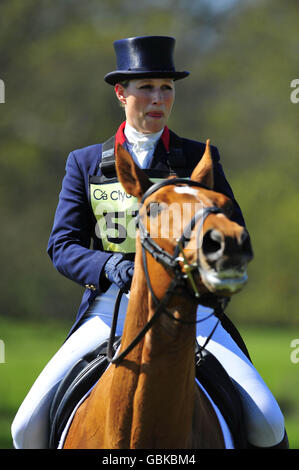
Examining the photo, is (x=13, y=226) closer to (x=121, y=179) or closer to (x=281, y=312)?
(x=281, y=312)

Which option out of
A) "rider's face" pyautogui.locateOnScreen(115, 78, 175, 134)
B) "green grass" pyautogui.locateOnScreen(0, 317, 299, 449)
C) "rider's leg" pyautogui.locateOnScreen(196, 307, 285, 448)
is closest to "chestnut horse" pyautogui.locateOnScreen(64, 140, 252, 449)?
"rider's leg" pyautogui.locateOnScreen(196, 307, 285, 448)

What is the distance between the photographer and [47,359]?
20.2m

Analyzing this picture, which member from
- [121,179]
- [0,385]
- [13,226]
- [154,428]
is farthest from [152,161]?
[13,226]

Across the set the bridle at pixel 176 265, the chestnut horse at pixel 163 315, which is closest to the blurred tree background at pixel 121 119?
the chestnut horse at pixel 163 315

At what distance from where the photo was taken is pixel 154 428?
12.5 ft

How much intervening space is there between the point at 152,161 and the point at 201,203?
4.83 feet

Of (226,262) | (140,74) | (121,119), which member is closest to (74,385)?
(226,262)

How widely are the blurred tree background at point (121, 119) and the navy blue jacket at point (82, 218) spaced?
1651cm

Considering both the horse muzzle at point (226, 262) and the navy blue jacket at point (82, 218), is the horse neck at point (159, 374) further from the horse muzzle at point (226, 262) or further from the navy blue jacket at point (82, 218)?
the navy blue jacket at point (82, 218)

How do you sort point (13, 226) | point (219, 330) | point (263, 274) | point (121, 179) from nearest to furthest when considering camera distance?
1. point (121, 179)
2. point (219, 330)
3. point (13, 226)
4. point (263, 274)

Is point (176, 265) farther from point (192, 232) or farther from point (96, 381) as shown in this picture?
point (96, 381)

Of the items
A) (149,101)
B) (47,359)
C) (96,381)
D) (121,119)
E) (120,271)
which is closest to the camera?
(120,271)

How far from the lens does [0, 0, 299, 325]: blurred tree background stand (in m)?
23.6

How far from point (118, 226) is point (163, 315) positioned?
127 centimetres
